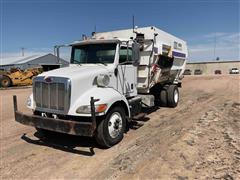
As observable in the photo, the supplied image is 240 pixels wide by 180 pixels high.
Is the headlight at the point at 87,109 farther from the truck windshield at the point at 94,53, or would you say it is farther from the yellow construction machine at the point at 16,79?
the yellow construction machine at the point at 16,79

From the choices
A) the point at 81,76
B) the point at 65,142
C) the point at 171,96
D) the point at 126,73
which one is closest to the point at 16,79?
the point at 171,96

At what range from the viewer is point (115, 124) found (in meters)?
6.73

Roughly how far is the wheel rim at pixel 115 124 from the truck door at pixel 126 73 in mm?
1045

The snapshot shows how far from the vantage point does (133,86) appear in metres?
8.45

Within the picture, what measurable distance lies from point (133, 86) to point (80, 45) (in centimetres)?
207

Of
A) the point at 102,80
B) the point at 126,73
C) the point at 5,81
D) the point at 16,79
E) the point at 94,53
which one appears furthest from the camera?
the point at 16,79

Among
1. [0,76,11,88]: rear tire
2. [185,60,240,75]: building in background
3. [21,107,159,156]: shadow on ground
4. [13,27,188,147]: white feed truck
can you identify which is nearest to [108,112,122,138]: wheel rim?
[13,27,188,147]: white feed truck

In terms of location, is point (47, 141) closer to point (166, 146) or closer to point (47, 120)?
point (47, 120)

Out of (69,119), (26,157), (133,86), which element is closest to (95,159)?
(69,119)

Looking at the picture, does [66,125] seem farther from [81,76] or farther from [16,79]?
[16,79]

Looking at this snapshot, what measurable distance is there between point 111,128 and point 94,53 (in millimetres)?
2396

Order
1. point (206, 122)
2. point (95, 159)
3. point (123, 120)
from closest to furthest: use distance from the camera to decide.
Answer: point (95, 159) < point (123, 120) < point (206, 122)

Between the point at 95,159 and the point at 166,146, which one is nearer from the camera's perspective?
the point at 95,159

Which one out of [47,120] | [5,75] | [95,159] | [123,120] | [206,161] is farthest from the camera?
[5,75]
